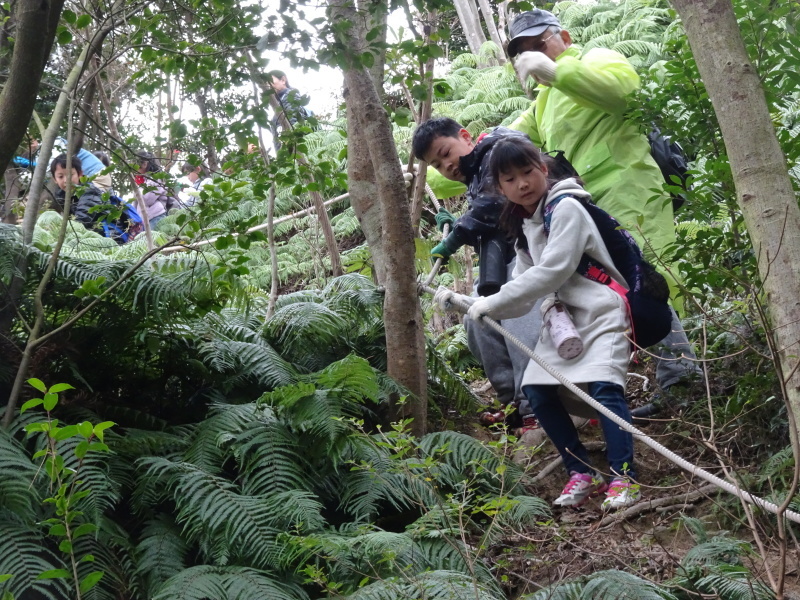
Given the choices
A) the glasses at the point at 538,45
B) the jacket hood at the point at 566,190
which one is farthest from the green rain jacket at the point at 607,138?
the jacket hood at the point at 566,190

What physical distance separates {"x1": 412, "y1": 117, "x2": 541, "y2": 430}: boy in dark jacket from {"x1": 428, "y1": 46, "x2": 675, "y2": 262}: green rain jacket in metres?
0.47

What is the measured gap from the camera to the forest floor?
2.63m

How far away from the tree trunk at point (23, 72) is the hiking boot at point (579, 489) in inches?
95.0

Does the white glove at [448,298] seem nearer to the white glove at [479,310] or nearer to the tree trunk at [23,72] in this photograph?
the white glove at [479,310]

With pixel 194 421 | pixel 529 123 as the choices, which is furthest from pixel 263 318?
pixel 529 123

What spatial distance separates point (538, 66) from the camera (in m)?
4.04

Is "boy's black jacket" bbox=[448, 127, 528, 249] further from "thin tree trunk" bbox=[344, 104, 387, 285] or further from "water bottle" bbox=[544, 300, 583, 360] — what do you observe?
"water bottle" bbox=[544, 300, 583, 360]

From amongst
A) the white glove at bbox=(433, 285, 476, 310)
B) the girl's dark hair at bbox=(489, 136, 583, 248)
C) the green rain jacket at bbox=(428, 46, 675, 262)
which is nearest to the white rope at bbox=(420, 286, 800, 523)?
the white glove at bbox=(433, 285, 476, 310)

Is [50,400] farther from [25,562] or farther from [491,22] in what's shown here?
[491,22]

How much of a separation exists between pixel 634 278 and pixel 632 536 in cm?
113

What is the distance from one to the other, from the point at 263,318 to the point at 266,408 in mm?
1546

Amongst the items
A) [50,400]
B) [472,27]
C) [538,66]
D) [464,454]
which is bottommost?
[464,454]

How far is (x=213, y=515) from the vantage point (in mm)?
2904

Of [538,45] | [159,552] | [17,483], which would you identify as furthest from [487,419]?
[17,483]
